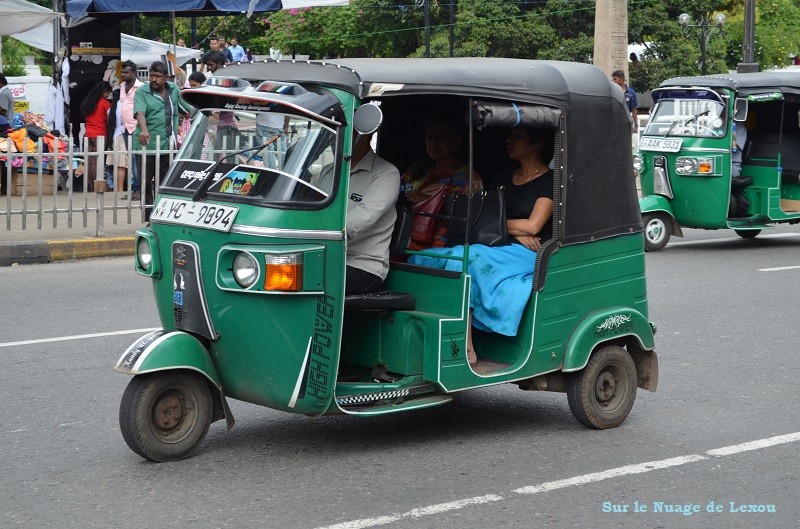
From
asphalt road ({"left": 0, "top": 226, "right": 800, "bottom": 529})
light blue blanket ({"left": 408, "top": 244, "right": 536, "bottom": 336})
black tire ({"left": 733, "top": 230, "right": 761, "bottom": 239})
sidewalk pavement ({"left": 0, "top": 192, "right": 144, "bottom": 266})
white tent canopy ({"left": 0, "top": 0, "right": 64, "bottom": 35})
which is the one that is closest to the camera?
asphalt road ({"left": 0, "top": 226, "right": 800, "bottom": 529})

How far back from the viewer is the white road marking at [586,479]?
4688 mm

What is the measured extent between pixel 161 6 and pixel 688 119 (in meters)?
7.51

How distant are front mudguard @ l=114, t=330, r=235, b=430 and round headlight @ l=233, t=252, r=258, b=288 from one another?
41 cm

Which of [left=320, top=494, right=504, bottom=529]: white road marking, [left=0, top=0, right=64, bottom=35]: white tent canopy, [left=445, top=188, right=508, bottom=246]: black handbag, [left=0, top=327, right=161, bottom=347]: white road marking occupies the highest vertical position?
[left=0, top=0, right=64, bottom=35]: white tent canopy

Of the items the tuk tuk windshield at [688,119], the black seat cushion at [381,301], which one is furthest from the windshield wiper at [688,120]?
the black seat cushion at [381,301]

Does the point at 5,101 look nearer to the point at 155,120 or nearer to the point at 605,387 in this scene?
the point at 155,120

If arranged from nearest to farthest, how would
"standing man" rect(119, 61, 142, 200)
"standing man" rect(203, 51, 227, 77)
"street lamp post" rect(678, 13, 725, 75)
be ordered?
1. "standing man" rect(203, 51, 227, 77)
2. "standing man" rect(119, 61, 142, 200)
3. "street lamp post" rect(678, 13, 725, 75)

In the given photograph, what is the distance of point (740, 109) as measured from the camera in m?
12.9

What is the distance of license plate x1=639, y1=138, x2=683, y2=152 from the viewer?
13161 millimetres

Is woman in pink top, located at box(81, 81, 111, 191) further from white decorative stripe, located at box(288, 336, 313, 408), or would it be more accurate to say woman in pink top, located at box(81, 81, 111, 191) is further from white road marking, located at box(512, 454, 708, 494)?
white road marking, located at box(512, 454, 708, 494)

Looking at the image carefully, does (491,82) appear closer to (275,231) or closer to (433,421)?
(275,231)

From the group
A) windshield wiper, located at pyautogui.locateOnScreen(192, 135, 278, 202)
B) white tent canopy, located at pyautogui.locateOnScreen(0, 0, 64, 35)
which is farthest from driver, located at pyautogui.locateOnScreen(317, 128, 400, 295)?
white tent canopy, located at pyautogui.locateOnScreen(0, 0, 64, 35)

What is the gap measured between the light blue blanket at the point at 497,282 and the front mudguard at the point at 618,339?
0.36 meters

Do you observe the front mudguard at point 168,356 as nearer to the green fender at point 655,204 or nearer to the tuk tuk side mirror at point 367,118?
the tuk tuk side mirror at point 367,118
